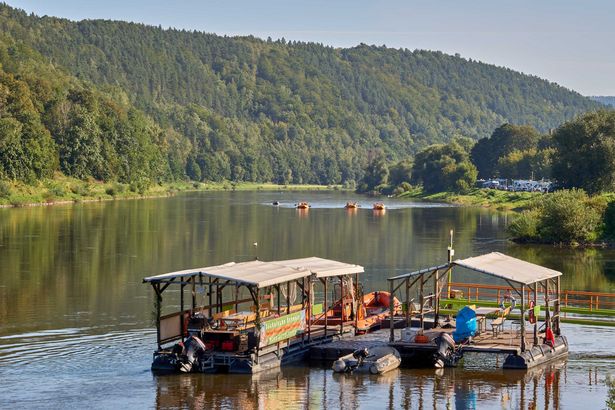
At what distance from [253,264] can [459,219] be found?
105 m

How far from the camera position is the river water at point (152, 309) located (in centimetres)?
3975

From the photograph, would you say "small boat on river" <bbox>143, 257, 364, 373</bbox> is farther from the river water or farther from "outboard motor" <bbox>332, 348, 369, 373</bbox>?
"outboard motor" <bbox>332, 348, 369, 373</bbox>

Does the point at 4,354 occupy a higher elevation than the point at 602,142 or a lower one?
lower

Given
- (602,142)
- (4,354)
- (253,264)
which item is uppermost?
(602,142)

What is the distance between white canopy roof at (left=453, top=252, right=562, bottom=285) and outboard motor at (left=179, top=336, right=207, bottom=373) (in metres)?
11.5

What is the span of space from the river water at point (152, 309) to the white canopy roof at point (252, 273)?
3.76 m

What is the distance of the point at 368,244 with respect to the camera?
105 meters

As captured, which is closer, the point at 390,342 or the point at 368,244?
the point at 390,342

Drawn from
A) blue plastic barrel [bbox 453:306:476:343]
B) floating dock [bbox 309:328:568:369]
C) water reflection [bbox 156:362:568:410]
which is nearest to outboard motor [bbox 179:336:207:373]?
water reflection [bbox 156:362:568:410]

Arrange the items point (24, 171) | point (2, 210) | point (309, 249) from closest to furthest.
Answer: point (309, 249)
point (2, 210)
point (24, 171)

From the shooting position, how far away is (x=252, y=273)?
44312 millimetres

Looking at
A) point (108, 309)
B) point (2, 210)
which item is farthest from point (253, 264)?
point (2, 210)

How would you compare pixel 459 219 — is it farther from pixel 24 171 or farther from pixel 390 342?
pixel 390 342

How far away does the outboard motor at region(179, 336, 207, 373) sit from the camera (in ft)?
139
